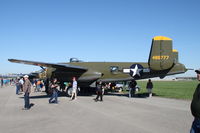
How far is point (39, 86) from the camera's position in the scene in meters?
27.9

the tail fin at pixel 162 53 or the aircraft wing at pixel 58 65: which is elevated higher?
the tail fin at pixel 162 53

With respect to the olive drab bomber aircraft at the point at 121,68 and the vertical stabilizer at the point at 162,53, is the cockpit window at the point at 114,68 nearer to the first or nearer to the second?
the olive drab bomber aircraft at the point at 121,68

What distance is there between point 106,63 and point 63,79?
428 centimetres

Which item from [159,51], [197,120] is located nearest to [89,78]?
[159,51]

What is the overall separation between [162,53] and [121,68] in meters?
4.27

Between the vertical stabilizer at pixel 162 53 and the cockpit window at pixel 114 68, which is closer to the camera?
the vertical stabilizer at pixel 162 53

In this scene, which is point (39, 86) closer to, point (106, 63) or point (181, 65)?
point (106, 63)

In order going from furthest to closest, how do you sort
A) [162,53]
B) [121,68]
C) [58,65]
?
[121,68]
[58,65]
[162,53]

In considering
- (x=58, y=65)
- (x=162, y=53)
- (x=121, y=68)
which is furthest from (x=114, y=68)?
(x=58, y=65)

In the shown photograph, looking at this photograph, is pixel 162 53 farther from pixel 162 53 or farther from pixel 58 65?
pixel 58 65

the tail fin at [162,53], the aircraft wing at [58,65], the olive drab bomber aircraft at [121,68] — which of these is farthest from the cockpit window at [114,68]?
the tail fin at [162,53]

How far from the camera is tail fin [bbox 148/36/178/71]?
17391 millimetres

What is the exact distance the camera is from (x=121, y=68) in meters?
20.4

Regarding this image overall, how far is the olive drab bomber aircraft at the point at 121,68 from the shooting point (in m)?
17.5
